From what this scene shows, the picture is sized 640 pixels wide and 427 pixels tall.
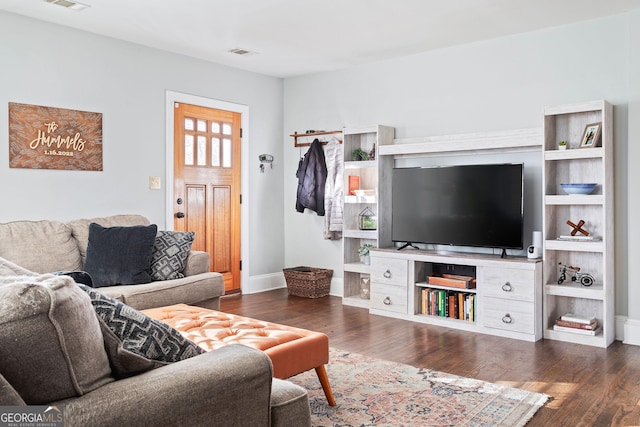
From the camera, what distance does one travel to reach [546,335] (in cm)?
416

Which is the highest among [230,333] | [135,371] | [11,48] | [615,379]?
[11,48]

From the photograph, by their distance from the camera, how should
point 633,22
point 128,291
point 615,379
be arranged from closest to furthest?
point 615,379 < point 128,291 < point 633,22

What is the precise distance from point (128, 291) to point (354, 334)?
5.82ft

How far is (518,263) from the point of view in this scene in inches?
163

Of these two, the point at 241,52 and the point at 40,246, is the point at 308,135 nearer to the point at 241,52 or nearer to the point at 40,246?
the point at 241,52

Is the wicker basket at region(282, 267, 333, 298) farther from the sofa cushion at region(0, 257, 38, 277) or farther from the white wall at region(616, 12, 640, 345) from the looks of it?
the sofa cushion at region(0, 257, 38, 277)

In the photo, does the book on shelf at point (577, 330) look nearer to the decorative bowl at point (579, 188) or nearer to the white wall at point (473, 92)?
the white wall at point (473, 92)

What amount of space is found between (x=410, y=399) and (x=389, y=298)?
6.80 ft

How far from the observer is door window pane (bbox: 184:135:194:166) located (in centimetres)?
544

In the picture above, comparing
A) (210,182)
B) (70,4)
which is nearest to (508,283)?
(210,182)

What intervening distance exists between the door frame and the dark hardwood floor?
3.26ft

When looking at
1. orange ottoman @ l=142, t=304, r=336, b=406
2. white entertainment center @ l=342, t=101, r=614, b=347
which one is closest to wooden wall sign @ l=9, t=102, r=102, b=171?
orange ottoman @ l=142, t=304, r=336, b=406

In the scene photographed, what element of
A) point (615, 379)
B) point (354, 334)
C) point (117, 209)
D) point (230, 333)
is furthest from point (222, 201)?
point (615, 379)

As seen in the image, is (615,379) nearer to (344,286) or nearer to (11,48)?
(344,286)
